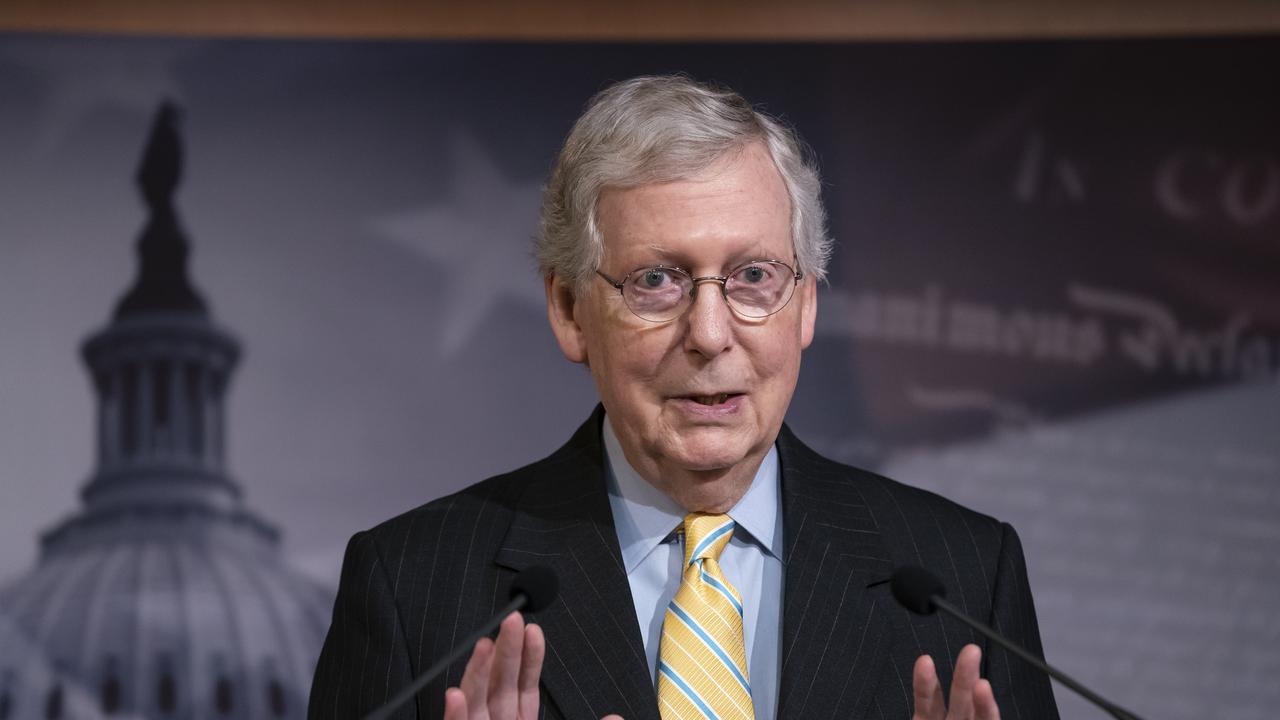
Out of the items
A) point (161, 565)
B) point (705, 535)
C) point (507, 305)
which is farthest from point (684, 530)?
point (161, 565)

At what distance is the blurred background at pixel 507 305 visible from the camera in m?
3.68

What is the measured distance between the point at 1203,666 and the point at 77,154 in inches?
124

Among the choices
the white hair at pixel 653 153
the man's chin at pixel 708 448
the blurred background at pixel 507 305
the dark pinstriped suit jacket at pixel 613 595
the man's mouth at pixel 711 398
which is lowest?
the dark pinstriped suit jacket at pixel 613 595

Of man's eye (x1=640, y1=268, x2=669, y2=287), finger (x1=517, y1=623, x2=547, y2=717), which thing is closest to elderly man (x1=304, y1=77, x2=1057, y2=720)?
man's eye (x1=640, y1=268, x2=669, y2=287)

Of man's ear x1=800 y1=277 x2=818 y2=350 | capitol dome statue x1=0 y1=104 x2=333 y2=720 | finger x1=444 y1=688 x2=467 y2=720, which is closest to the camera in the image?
finger x1=444 y1=688 x2=467 y2=720

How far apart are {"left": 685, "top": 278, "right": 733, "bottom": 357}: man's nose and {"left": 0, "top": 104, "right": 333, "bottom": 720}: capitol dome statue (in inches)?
87.9

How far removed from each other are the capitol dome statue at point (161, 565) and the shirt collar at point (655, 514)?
6.52 feet

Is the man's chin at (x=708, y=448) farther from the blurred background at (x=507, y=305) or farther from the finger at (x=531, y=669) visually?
the blurred background at (x=507, y=305)

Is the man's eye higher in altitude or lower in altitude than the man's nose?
higher

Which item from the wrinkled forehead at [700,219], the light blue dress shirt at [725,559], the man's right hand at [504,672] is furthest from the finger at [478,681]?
the wrinkled forehead at [700,219]

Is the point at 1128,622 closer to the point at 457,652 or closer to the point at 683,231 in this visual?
the point at 683,231

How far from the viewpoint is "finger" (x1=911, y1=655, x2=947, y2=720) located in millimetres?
1533

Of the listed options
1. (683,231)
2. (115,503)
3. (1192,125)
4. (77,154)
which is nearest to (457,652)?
(683,231)

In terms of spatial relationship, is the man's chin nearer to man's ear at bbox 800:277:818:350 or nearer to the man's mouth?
the man's mouth
